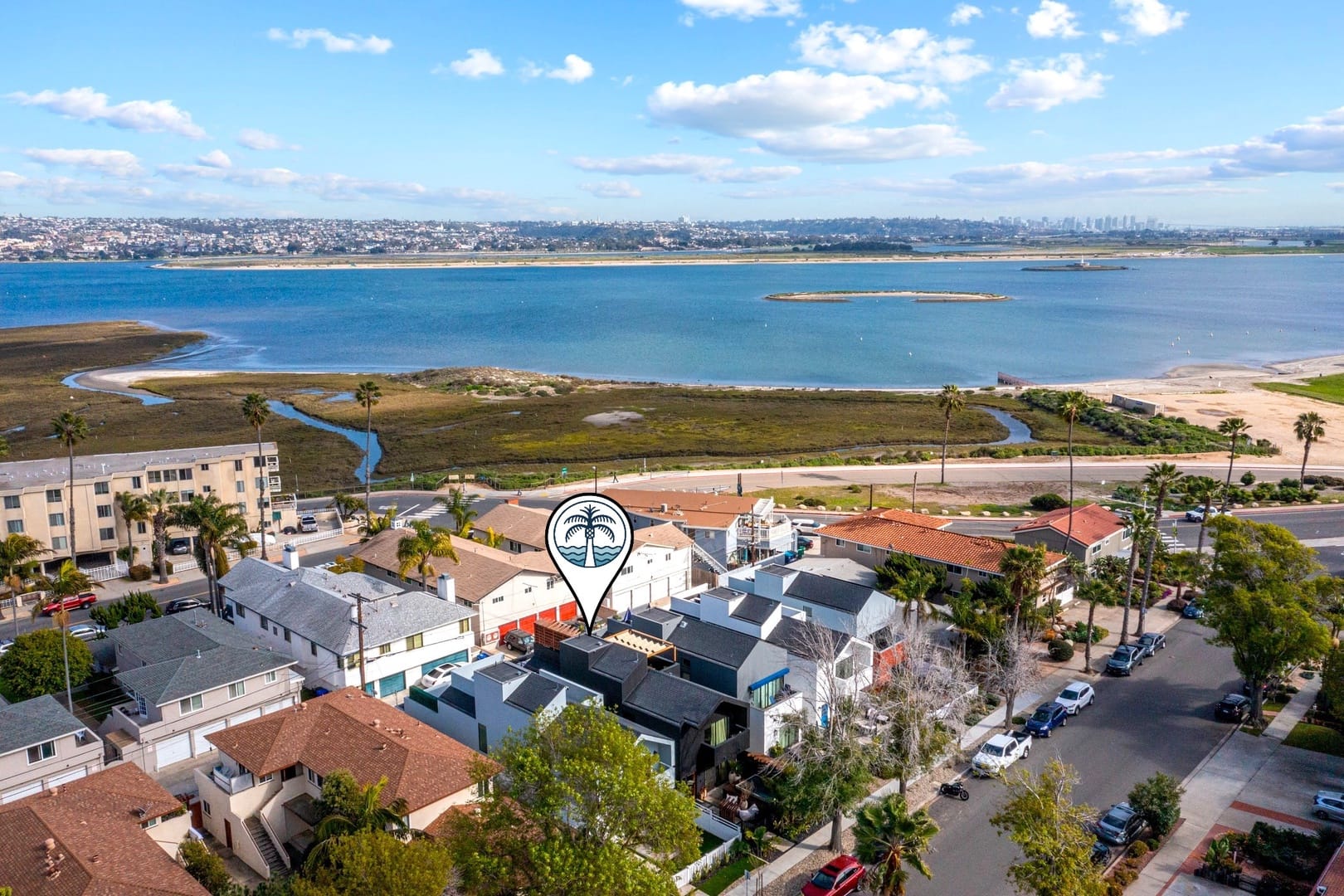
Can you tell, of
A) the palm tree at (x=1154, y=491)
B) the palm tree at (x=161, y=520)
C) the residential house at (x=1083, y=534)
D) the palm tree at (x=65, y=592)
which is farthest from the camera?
the palm tree at (x=161, y=520)

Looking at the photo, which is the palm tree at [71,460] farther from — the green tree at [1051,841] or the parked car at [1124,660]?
the parked car at [1124,660]

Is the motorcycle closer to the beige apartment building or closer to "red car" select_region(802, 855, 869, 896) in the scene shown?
"red car" select_region(802, 855, 869, 896)

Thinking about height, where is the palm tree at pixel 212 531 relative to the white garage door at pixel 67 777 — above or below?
above

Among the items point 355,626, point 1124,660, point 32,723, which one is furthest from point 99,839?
point 1124,660

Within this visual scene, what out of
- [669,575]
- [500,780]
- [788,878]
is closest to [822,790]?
[788,878]

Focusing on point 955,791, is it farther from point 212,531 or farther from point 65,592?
point 65,592

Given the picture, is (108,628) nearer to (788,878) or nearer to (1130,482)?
(788,878)

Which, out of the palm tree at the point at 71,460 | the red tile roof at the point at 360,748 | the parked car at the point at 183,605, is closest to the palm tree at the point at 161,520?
the palm tree at the point at 71,460

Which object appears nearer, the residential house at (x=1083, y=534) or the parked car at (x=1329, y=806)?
the parked car at (x=1329, y=806)
